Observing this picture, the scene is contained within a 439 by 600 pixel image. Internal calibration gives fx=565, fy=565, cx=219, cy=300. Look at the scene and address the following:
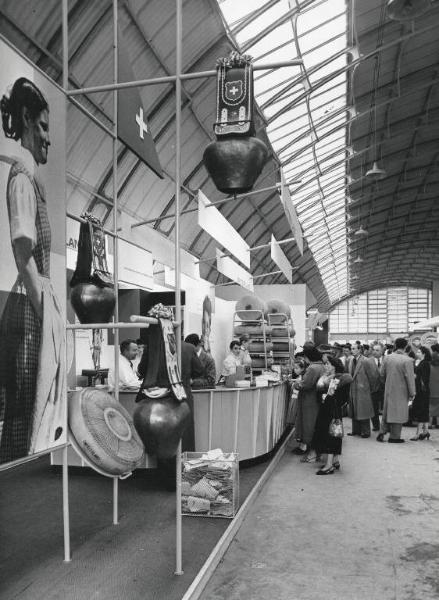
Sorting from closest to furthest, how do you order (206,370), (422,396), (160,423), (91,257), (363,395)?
(160,423)
(91,257)
(206,370)
(363,395)
(422,396)

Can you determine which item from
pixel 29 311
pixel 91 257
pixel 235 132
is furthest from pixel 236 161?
pixel 29 311

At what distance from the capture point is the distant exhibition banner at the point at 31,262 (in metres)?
2.73

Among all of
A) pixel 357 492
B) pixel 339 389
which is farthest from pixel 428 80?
pixel 357 492

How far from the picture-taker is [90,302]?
3371mm

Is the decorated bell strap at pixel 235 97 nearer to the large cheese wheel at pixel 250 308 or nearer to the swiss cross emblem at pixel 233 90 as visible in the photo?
the swiss cross emblem at pixel 233 90

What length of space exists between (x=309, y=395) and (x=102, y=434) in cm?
473

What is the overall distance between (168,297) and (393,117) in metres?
11.0

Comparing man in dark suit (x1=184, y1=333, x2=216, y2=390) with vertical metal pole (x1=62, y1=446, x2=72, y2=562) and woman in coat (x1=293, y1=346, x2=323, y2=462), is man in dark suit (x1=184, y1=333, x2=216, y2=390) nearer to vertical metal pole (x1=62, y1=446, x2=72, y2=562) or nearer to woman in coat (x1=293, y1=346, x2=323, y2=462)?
woman in coat (x1=293, y1=346, x2=323, y2=462)

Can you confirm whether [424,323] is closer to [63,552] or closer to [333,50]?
[333,50]

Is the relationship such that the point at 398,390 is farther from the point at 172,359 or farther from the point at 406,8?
the point at 172,359

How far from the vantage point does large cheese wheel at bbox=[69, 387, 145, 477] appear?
300cm

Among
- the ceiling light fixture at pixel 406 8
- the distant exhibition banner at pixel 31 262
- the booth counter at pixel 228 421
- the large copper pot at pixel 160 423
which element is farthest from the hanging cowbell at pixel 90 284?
the ceiling light fixture at pixel 406 8

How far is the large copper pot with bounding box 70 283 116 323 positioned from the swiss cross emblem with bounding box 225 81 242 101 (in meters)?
1.35

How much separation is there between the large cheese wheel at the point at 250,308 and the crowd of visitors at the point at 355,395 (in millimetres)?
1982
